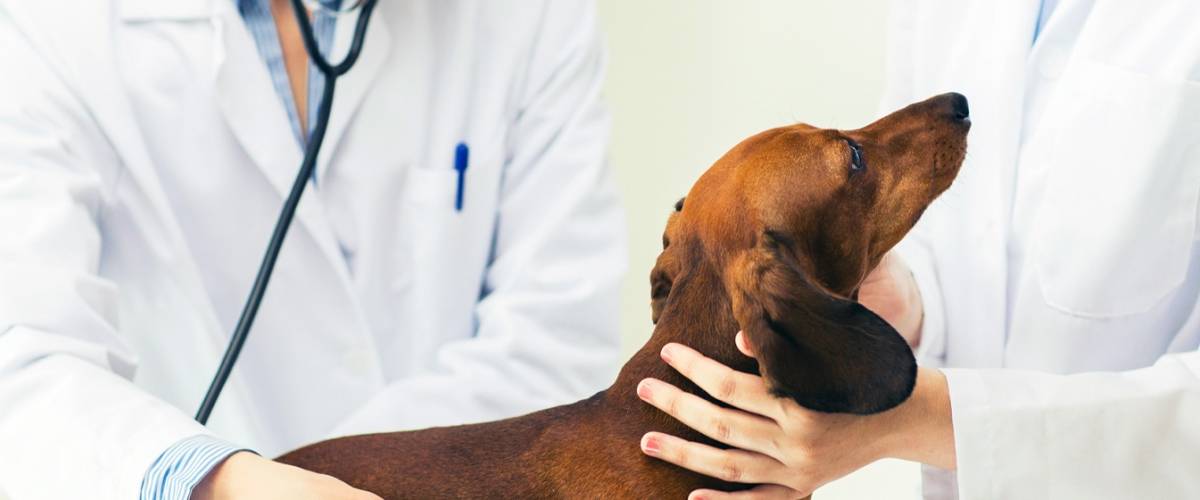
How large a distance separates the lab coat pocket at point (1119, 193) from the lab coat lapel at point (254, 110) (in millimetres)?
794

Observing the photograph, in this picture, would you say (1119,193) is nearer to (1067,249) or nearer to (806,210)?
(1067,249)

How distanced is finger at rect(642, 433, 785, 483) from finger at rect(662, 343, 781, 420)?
4 centimetres

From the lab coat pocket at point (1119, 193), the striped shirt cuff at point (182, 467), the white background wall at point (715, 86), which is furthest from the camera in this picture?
the white background wall at point (715, 86)

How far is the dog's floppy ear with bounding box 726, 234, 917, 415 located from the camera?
81cm

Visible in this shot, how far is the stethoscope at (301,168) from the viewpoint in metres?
1.08

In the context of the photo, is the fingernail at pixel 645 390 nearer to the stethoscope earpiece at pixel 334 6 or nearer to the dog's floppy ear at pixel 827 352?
the dog's floppy ear at pixel 827 352

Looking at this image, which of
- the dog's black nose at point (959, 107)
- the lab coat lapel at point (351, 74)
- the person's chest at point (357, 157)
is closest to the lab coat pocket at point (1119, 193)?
the dog's black nose at point (959, 107)

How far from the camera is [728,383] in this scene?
908 millimetres

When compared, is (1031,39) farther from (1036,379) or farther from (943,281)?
(1036,379)

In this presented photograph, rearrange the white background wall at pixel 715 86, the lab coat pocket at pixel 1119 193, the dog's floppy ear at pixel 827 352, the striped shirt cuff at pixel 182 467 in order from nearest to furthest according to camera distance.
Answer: the dog's floppy ear at pixel 827 352 < the striped shirt cuff at pixel 182 467 < the lab coat pocket at pixel 1119 193 < the white background wall at pixel 715 86

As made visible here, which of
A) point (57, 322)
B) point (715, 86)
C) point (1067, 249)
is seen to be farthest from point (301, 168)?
point (715, 86)

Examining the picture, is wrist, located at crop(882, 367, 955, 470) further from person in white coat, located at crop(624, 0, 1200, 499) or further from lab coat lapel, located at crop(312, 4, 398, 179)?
lab coat lapel, located at crop(312, 4, 398, 179)

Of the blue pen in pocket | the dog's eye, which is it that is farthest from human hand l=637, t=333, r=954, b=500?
the blue pen in pocket

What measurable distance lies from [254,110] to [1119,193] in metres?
0.90
